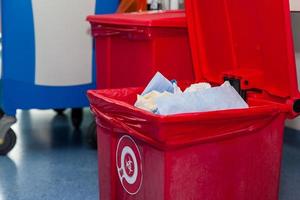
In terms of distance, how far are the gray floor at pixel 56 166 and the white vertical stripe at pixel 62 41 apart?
0.28 meters

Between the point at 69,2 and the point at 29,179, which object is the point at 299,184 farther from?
the point at 69,2

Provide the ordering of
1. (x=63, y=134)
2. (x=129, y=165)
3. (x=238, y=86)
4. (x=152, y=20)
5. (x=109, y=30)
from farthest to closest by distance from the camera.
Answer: (x=63, y=134)
(x=109, y=30)
(x=152, y=20)
(x=238, y=86)
(x=129, y=165)

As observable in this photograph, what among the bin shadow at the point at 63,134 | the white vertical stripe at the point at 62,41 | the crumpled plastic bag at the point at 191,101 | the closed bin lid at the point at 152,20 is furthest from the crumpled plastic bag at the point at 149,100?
the bin shadow at the point at 63,134

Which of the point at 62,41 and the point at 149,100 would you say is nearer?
the point at 149,100

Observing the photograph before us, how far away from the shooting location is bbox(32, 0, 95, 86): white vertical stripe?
1729mm

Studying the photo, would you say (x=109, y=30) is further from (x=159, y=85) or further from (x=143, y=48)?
(x=159, y=85)

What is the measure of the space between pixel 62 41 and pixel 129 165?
2.67ft

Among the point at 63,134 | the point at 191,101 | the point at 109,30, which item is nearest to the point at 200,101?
the point at 191,101

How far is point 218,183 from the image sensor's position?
1017 mm

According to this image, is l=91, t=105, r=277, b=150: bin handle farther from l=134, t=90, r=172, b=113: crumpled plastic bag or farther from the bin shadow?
the bin shadow

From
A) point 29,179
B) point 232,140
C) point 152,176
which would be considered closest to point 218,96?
point 232,140

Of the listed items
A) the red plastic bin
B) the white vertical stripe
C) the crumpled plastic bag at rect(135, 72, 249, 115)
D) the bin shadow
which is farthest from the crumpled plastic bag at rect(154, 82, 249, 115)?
the bin shadow

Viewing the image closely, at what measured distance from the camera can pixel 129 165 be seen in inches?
42.9

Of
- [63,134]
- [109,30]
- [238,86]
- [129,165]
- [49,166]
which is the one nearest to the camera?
[129,165]
